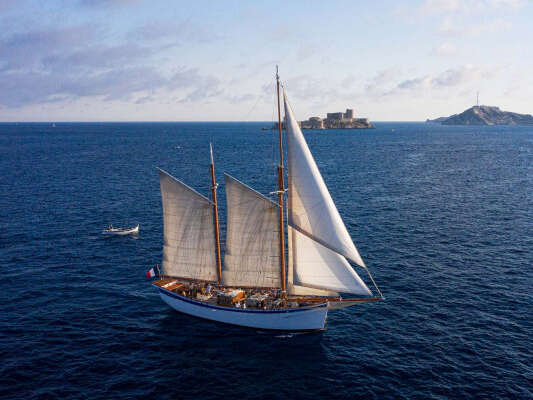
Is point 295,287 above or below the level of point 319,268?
below

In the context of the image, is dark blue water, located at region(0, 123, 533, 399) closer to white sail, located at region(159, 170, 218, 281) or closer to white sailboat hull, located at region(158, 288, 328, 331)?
white sailboat hull, located at region(158, 288, 328, 331)

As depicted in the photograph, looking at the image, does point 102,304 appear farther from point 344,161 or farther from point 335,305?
point 344,161

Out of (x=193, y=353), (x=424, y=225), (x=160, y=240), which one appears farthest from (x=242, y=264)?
(x=424, y=225)

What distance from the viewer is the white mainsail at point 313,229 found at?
29125 millimetres

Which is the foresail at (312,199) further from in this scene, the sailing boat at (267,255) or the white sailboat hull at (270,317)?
the white sailboat hull at (270,317)

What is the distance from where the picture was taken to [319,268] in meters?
32.2

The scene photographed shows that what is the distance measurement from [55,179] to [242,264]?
80.2 meters

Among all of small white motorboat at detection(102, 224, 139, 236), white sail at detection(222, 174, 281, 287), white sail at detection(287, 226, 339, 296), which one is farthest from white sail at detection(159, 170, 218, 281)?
small white motorboat at detection(102, 224, 139, 236)

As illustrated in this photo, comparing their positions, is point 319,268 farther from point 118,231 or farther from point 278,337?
point 118,231

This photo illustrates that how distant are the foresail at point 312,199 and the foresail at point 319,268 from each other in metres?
2.28

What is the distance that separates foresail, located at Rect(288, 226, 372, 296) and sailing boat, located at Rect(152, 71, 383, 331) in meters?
0.08

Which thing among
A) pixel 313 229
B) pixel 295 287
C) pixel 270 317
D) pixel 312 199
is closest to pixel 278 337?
pixel 270 317

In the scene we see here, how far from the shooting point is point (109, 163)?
127750mm

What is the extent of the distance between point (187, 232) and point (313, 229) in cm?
1342
